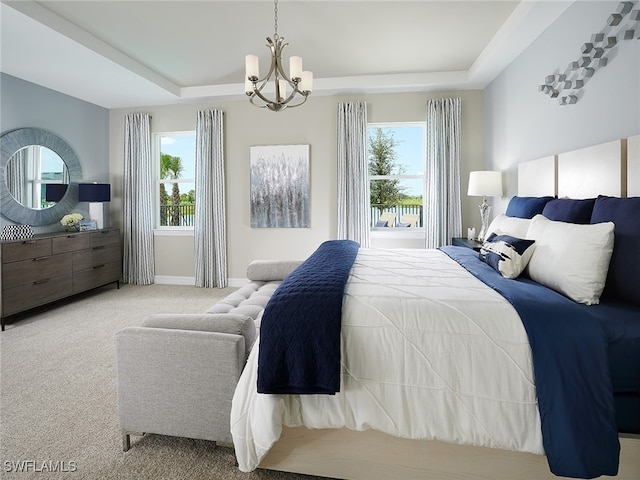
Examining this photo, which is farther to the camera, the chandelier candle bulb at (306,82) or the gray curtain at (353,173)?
the gray curtain at (353,173)

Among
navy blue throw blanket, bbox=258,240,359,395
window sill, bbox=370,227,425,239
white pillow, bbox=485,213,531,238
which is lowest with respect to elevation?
navy blue throw blanket, bbox=258,240,359,395

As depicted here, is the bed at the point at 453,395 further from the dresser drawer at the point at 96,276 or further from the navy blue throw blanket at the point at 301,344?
the dresser drawer at the point at 96,276

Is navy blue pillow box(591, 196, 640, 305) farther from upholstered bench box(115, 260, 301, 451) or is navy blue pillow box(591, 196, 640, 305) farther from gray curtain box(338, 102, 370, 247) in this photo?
gray curtain box(338, 102, 370, 247)

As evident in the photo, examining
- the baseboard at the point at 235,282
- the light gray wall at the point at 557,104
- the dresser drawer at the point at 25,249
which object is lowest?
the baseboard at the point at 235,282

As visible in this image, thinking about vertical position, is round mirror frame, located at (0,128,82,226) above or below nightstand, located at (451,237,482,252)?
above

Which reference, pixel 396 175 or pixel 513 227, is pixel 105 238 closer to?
pixel 396 175

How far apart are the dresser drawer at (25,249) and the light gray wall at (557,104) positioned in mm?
5062

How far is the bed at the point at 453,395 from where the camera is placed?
1400 mm

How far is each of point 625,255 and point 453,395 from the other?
1039mm

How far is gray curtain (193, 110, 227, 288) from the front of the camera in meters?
5.28

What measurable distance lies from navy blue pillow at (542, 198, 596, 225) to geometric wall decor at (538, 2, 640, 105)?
885 mm

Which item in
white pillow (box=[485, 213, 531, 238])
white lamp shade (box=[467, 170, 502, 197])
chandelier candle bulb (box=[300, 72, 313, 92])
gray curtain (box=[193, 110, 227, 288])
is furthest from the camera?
gray curtain (box=[193, 110, 227, 288])

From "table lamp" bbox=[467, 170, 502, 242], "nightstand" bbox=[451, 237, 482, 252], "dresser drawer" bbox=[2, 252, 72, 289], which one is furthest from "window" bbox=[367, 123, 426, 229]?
"dresser drawer" bbox=[2, 252, 72, 289]

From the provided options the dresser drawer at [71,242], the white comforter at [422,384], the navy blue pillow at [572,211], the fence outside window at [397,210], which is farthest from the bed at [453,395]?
the dresser drawer at [71,242]
